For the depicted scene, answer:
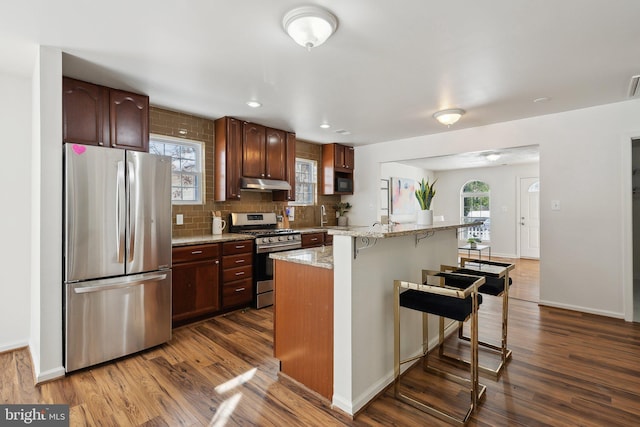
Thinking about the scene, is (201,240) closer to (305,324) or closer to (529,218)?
(305,324)

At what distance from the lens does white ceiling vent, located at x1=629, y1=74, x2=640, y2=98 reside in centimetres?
283

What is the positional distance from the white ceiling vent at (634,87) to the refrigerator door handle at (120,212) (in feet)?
14.8

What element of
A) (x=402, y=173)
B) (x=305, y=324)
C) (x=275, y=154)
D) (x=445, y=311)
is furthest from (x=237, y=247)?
(x=402, y=173)

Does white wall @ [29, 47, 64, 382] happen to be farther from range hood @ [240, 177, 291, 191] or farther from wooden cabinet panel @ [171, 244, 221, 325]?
range hood @ [240, 177, 291, 191]

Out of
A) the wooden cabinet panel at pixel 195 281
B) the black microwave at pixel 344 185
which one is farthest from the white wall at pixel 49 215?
the black microwave at pixel 344 185

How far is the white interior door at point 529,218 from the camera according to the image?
24.3ft

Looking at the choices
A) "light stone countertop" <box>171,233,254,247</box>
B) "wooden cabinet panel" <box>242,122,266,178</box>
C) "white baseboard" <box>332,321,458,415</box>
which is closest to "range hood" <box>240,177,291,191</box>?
"wooden cabinet panel" <box>242,122,266,178</box>

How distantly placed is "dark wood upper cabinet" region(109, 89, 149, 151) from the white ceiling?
0.45 feet

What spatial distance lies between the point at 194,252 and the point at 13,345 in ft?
5.55

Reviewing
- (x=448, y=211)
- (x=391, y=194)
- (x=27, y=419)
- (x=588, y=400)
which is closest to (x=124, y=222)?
(x=27, y=419)

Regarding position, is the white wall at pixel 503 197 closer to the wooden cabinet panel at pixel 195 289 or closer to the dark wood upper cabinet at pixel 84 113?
the wooden cabinet panel at pixel 195 289

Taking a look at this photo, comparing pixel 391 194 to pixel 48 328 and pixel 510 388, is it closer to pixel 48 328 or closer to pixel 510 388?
pixel 510 388

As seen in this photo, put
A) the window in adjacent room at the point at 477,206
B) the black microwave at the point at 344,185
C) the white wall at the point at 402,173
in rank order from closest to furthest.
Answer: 1. the black microwave at the point at 344,185
2. the white wall at the point at 402,173
3. the window in adjacent room at the point at 477,206

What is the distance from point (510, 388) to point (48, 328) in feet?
10.9
